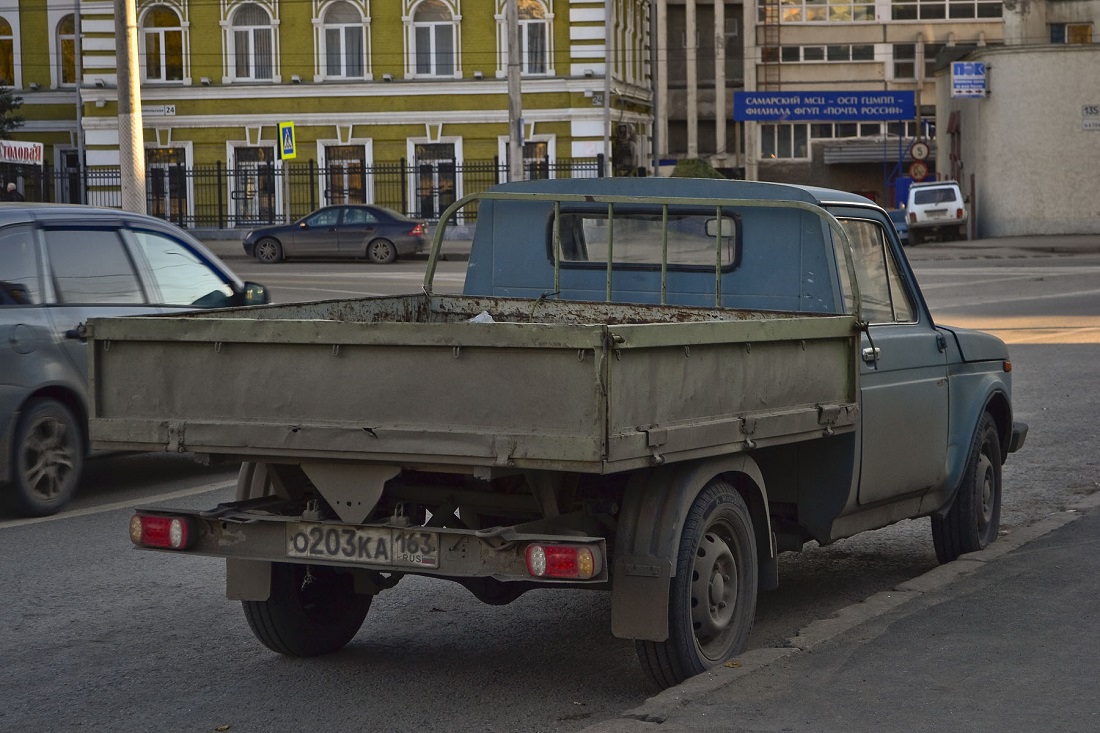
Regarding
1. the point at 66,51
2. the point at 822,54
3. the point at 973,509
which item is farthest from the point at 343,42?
the point at 973,509

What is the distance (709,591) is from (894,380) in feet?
5.42

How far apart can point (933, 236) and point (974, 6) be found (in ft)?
101

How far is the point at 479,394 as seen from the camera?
184 inches

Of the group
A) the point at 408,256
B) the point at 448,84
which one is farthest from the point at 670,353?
the point at 448,84

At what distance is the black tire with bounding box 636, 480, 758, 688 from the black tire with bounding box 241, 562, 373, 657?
139 centimetres

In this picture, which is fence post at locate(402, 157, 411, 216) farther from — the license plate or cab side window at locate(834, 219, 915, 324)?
the license plate

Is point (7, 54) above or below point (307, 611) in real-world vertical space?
above

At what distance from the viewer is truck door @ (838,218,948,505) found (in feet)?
20.7

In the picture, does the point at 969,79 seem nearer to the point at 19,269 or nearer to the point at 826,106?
Result: the point at 826,106

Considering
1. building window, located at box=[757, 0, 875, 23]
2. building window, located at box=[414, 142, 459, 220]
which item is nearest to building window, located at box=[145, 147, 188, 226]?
building window, located at box=[414, 142, 459, 220]

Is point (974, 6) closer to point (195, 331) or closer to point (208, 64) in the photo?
point (208, 64)

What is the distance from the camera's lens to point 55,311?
9172 millimetres

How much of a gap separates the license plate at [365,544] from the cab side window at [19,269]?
4532 mm

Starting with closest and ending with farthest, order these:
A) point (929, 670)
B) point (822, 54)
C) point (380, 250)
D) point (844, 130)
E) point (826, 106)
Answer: point (929, 670), point (380, 250), point (826, 106), point (844, 130), point (822, 54)
